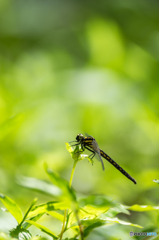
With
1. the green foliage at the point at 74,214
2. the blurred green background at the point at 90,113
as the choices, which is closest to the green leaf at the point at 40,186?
the green foliage at the point at 74,214

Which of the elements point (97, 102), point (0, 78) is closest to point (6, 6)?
point (0, 78)

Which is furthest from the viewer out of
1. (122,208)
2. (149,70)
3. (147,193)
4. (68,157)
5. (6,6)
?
(6,6)

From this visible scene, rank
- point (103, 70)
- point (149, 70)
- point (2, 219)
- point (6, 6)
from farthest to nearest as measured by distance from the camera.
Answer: point (6, 6) → point (149, 70) → point (103, 70) → point (2, 219)

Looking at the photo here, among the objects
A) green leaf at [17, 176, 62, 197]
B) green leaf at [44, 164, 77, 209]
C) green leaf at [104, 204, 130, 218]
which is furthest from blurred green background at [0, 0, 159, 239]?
green leaf at [44, 164, 77, 209]

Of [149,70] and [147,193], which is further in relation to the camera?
[149,70]

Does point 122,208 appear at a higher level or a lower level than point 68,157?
lower

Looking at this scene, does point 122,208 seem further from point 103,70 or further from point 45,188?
point 103,70

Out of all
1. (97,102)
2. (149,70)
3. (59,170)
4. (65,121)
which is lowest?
(59,170)

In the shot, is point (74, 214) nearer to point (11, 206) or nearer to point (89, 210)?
Result: point (89, 210)

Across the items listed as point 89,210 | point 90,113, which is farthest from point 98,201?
point 90,113
